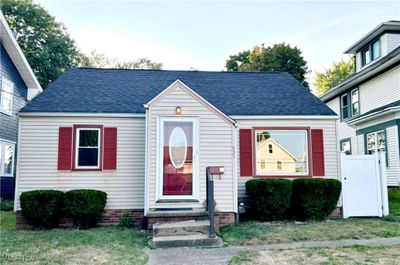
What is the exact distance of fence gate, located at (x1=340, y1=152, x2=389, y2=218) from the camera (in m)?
9.04

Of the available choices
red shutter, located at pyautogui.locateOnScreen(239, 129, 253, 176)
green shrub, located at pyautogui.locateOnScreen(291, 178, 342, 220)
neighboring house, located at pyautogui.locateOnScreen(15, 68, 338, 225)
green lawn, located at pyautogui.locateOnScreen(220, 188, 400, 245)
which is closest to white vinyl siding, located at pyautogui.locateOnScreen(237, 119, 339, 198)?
neighboring house, located at pyautogui.locateOnScreen(15, 68, 338, 225)

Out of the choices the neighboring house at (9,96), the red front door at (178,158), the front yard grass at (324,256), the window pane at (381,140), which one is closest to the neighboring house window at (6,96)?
the neighboring house at (9,96)

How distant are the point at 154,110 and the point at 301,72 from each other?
23.4 meters

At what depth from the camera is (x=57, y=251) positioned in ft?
19.3

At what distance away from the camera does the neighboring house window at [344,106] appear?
57.7 feet

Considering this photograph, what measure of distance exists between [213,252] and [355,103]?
13.7m

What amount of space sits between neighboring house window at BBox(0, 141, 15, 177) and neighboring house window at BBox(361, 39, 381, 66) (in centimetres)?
1700

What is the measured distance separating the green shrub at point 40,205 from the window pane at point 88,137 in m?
1.52

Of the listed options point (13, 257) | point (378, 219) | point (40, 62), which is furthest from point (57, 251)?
point (40, 62)

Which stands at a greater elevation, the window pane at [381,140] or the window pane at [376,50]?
the window pane at [376,50]

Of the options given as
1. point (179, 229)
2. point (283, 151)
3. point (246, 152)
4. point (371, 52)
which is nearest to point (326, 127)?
point (283, 151)

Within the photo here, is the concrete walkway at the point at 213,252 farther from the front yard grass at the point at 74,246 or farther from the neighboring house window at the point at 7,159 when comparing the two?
the neighboring house window at the point at 7,159

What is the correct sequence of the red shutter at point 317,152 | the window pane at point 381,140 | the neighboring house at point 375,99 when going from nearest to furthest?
the red shutter at point 317,152 → the neighboring house at point 375,99 → the window pane at point 381,140

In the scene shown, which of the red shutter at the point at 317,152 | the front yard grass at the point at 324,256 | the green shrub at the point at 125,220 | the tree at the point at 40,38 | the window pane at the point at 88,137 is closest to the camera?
the front yard grass at the point at 324,256
